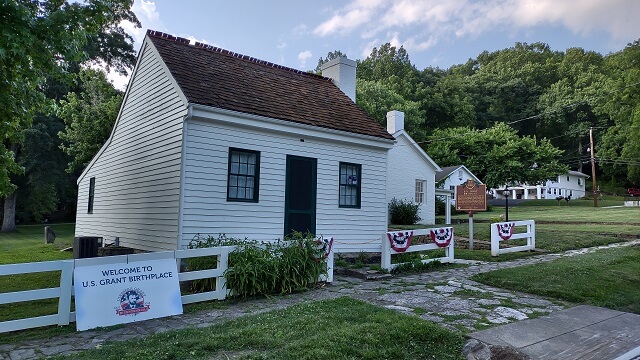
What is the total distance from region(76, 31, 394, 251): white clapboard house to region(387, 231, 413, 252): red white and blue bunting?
1.37 meters

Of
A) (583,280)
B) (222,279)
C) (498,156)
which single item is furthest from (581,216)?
(222,279)

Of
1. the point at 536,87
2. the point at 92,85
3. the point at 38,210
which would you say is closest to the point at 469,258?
the point at 92,85

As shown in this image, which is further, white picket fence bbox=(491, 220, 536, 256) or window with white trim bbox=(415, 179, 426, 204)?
window with white trim bbox=(415, 179, 426, 204)

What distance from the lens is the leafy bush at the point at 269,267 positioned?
275 inches

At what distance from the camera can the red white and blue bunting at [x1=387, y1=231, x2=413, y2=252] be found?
31.3 ft

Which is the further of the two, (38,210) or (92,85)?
(38,210)

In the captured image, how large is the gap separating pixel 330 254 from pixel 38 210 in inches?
1306

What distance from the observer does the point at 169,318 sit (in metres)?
5.83

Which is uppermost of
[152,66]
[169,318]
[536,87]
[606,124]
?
[536,87]

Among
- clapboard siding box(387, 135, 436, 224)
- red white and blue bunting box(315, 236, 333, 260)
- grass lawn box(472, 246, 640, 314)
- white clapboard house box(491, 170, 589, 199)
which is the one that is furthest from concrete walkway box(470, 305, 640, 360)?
white clapboard house box(491, 170, 589, 199)

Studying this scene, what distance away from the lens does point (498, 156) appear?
3666cm

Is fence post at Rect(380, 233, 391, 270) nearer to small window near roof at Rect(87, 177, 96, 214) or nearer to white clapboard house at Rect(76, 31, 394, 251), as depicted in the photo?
white clapboard house at Rect(76, 31, 394, 251)

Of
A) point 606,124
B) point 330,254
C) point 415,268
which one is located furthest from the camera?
point 606,124

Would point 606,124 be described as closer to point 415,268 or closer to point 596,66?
point 596,66
